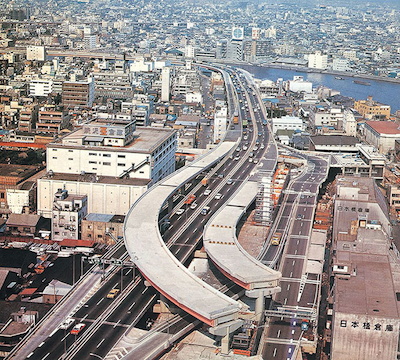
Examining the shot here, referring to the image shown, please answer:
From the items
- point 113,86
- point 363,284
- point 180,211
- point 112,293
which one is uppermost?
point 363,284

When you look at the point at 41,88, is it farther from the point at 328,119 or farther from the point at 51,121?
the point at 328,119

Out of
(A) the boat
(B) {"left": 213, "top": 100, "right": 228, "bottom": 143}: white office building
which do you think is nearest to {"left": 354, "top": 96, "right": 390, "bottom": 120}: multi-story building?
(B) {"left": 213, "top": 100, "right": 228, "bottom": 143}: white office building

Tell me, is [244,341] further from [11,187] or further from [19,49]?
[19,49]

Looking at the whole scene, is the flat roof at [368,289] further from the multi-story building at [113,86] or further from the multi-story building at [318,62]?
the multi-story building at [318,62]

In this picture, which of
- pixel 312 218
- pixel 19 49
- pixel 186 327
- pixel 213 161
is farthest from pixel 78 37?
pixel 186 327

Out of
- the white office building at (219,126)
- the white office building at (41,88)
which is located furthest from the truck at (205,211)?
the white office building at (41,88)

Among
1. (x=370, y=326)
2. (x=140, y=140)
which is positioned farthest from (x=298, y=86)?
(x=370, y=326)

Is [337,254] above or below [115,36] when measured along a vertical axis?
above
